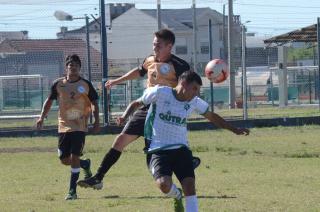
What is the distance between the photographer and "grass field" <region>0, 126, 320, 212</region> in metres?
10.2

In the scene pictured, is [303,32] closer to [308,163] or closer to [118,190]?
[308,163]

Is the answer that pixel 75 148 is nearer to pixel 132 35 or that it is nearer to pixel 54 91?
pixel 54 91

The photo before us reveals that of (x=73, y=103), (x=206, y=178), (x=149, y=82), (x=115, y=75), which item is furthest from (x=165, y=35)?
(x=115, y=75)

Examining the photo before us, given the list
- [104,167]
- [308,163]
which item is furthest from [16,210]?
[308,163]

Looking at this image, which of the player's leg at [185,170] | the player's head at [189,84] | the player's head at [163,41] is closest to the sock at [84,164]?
the player's head at [163,41]

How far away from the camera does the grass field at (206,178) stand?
401 inches

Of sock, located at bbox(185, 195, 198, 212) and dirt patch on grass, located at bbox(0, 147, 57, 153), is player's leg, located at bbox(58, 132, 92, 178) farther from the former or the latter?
dirt patch on grass, located at bbox(0, 147, 57, 153)

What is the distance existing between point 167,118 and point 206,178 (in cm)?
483

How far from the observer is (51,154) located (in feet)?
61.1

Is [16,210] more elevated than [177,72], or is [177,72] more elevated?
[177,72]

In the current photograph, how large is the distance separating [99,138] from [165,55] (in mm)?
12878

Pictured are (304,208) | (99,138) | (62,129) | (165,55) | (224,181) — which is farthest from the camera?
(99,138)

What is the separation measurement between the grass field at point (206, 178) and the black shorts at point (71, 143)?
53 cm

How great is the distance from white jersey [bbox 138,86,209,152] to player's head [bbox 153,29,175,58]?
4.10 feet
